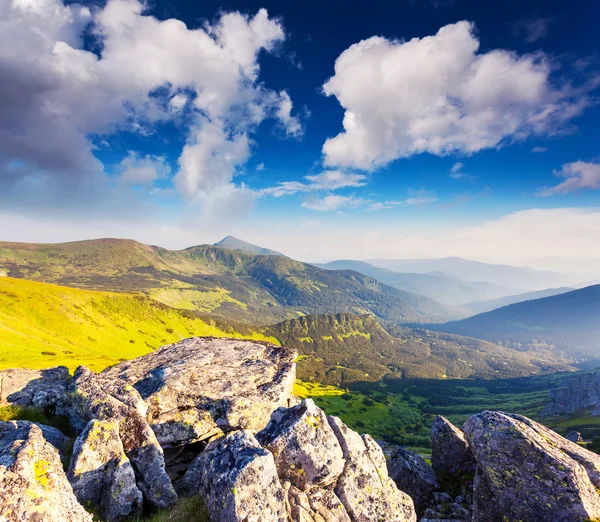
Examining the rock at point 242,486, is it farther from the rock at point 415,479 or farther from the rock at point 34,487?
the rock at point 415,479

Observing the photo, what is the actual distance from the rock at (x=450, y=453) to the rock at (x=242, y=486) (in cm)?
2393

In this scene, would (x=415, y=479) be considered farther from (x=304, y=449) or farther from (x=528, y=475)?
(x=304, y=449)

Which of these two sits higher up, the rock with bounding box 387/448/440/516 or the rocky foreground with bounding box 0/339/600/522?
the rocky foreground with bounding box 0/339/600/522

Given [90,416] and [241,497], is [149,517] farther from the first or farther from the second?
[90,416]

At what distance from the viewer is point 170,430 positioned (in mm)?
20609

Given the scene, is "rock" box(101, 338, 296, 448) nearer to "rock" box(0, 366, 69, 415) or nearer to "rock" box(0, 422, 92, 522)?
"rock" box(0, 366, 69, 415)

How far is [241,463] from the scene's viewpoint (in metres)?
13.8

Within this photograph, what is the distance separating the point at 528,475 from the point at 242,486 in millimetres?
18395

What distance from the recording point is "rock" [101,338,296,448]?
21.6m

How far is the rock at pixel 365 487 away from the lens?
17.0 metres

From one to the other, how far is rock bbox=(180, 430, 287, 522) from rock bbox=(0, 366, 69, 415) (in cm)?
1874

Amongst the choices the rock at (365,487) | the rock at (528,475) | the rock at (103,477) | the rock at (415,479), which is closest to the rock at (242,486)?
the rock at (103,477)

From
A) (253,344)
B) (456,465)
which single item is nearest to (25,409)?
(253,344)

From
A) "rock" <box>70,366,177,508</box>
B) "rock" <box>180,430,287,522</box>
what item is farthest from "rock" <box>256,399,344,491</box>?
"rock" <box>70,366,177,508</box>
